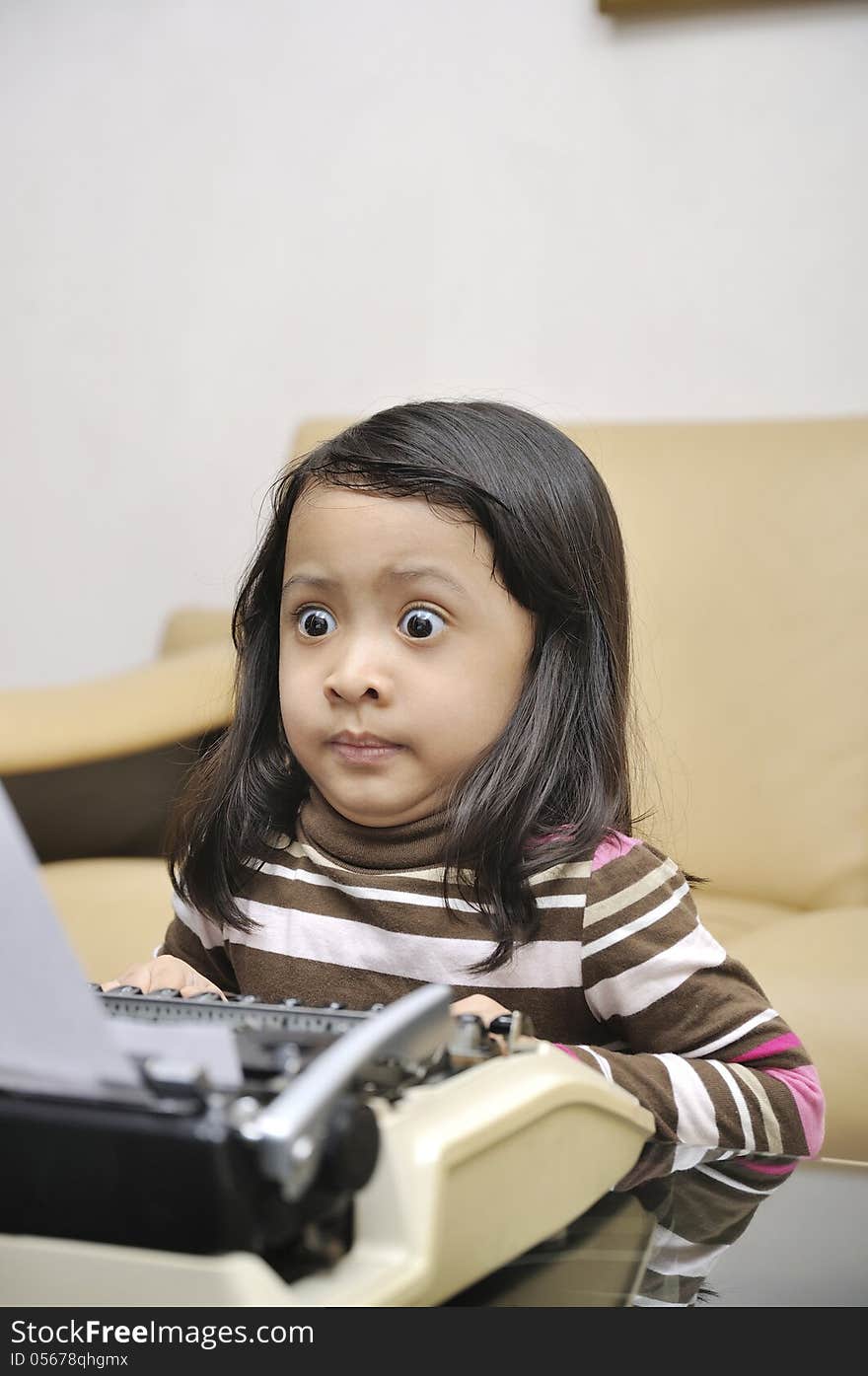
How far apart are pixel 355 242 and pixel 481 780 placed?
5.38 ft

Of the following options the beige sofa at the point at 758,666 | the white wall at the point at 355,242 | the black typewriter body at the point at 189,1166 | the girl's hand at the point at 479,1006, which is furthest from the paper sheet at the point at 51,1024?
the white wall at the point at 355,242

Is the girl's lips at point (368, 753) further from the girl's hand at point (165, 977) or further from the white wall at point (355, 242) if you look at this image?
the white wall at point (355, 242)

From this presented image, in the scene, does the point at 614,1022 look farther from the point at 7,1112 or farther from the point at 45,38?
the point at 45,38

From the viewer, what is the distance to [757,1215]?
2.04 feet

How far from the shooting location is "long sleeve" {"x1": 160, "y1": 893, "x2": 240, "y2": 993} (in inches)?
39.7

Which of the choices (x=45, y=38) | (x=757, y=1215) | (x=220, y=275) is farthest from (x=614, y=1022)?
(x=45, y=38)

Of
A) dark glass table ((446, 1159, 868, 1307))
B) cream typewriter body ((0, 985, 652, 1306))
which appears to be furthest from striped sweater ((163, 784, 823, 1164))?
cream typewriter body ((0, 985, 652, 1306))

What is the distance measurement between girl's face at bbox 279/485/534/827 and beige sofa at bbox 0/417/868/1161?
0.66 m

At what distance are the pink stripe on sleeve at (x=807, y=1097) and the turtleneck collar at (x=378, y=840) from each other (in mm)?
234

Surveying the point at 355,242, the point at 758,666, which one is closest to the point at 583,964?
the point at 758,666

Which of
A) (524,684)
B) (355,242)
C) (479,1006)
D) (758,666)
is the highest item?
(355,242)

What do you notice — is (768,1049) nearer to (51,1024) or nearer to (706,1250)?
(706,1250)

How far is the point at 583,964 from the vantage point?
85 centimetres

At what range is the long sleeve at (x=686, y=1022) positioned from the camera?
774mm
